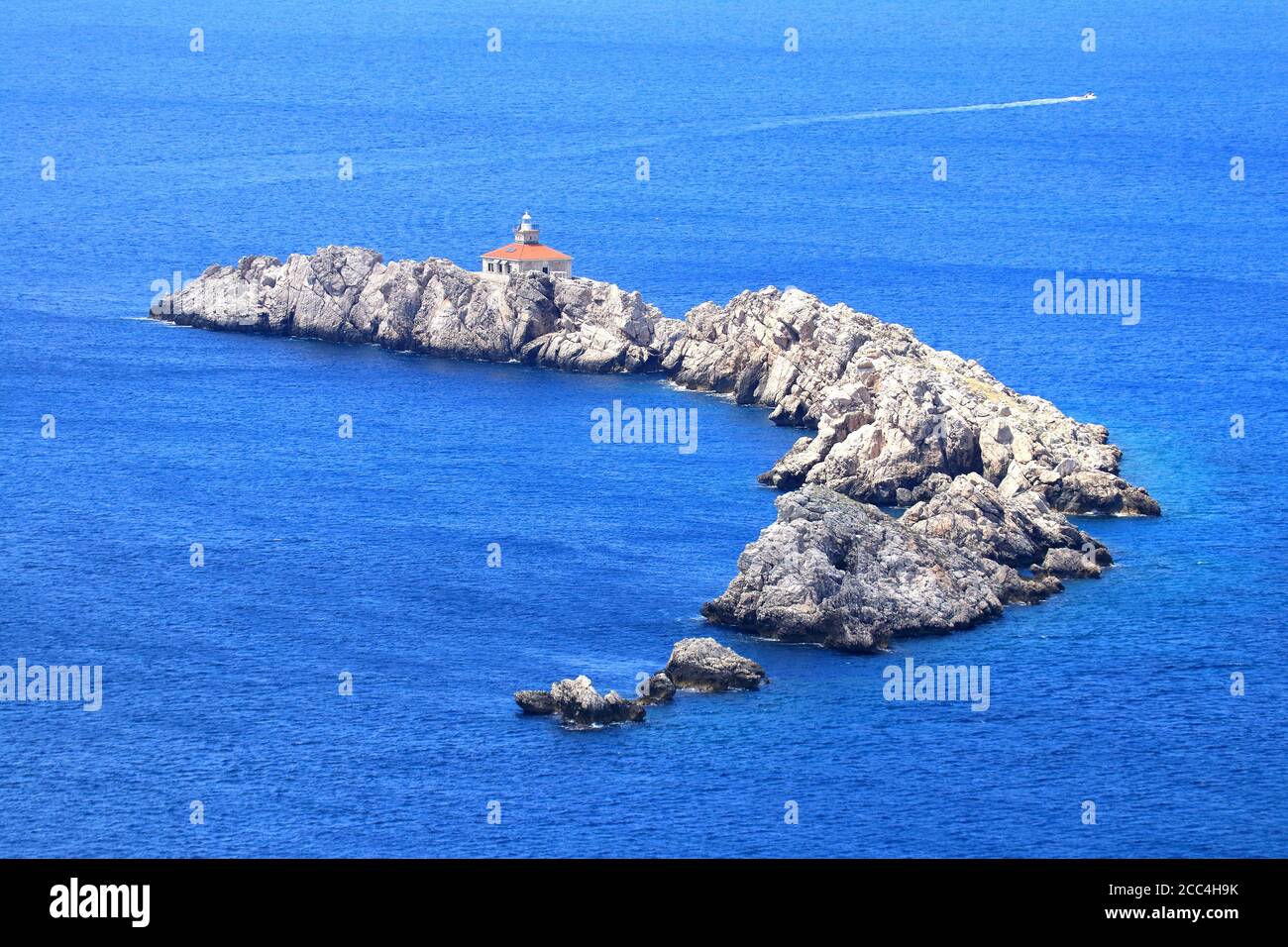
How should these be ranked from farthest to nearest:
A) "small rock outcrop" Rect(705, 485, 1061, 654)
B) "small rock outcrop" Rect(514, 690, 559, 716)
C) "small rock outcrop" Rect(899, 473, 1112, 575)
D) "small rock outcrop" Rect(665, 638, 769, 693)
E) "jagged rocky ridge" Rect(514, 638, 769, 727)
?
"small rock outcrop" Rect(899, 473, 1112, 575)
"small rock outcrop" Rect(705, 485, 1061, 654)
"small rock outcrop" Rect(665, 638, 769, 693)
"small rock outcrop" Rect(514, 690, 559, 716)
"jagged rocky ridge" Rect(514, 638, 769, 727)

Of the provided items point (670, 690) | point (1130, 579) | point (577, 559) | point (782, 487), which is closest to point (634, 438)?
point (782, 487)

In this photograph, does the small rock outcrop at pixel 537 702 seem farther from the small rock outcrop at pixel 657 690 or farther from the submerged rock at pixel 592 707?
the small rock outcrop at pixel 657 690

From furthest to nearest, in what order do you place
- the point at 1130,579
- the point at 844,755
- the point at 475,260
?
the point at 475,260 < the point at 1130,579 < the point at 844,755

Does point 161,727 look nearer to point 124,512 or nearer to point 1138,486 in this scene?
point 124,512

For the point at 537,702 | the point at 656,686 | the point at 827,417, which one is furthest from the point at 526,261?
the point at 537,702

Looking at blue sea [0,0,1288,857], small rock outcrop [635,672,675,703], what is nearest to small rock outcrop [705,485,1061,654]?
blue sea [0,0,1288,857]

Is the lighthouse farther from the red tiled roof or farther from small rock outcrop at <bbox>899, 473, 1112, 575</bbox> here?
small rock outcrop at <bbox>899, 473, 1112, 575</bbox>

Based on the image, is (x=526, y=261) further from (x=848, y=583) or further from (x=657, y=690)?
(x=657, y=690)

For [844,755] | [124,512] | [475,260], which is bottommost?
[844,755]
